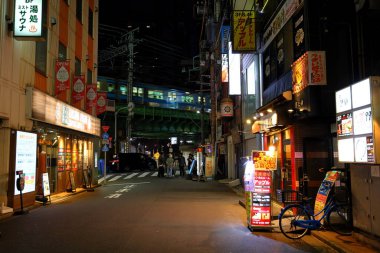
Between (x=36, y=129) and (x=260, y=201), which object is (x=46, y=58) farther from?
(x=260, y=201)

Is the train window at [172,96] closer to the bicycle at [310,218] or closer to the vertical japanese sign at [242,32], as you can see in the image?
the vertical japanese sign at [242,32]

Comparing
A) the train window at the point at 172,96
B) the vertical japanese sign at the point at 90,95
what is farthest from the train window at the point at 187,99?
the vertical japanese sign at the point at 90,95

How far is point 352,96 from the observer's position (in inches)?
335

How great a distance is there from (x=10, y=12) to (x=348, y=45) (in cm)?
1140

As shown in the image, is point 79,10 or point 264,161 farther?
point 79,10

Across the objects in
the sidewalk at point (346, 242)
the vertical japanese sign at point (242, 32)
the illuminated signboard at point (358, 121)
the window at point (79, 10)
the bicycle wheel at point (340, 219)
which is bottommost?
the sidewalk at point (346, 242)

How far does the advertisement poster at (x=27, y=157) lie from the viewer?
13.6m

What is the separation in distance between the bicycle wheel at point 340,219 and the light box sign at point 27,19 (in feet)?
35.4

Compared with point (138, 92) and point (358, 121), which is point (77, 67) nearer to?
point (358, 121)

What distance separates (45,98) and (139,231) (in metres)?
8.65

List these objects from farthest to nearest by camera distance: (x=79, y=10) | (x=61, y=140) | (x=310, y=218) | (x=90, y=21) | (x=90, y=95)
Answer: (x=90, y=21) < (x=90, y=95) < (x=79, y=10) < (x=61, y=140) < (x=310, y=218)

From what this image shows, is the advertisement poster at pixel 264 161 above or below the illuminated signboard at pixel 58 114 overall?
below

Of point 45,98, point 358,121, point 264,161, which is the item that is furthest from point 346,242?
point 45,98

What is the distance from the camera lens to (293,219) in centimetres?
945
